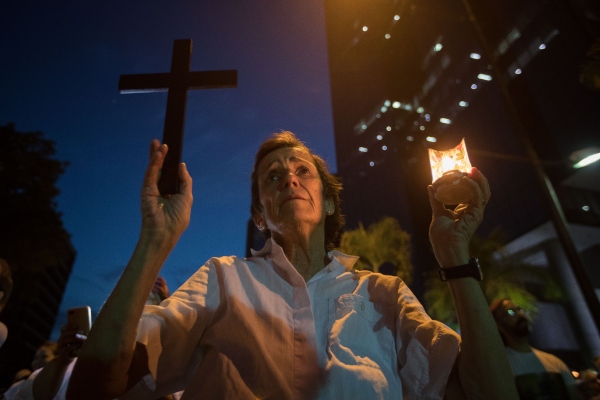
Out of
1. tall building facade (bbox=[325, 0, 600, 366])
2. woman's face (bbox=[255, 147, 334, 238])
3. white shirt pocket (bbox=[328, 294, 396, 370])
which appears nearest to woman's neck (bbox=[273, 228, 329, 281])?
woman's face (bbox=[255, 147, 334, 238])

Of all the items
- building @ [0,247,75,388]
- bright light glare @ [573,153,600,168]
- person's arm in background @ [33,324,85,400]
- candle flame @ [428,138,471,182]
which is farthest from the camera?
building @ [0,247,75,388]

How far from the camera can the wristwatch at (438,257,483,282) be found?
67.6 inches

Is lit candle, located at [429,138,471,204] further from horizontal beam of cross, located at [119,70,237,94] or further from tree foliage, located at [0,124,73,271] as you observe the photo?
tree foliage, located at [0,124,73,271]

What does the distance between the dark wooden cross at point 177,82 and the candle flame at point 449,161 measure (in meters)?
1.60

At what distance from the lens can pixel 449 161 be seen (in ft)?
7.63

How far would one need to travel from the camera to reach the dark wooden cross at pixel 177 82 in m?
2.25

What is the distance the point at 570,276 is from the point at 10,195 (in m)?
31.9

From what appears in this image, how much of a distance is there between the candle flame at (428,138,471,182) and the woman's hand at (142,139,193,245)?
152 centimetres

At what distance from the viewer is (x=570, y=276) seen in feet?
72.0

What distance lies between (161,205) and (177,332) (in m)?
0.59

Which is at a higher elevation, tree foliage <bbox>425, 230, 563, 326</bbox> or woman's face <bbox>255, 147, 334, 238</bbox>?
tree foliage <bbox>425, 230, 563, 326</bbox>

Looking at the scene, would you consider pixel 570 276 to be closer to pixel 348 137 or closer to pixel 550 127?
pixel 550 127

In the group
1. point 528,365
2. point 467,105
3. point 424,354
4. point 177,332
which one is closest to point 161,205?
point 177,332

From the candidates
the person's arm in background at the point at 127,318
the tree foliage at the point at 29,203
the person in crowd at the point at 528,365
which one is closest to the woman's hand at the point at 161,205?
the person's arm in background at the point at 127,318
